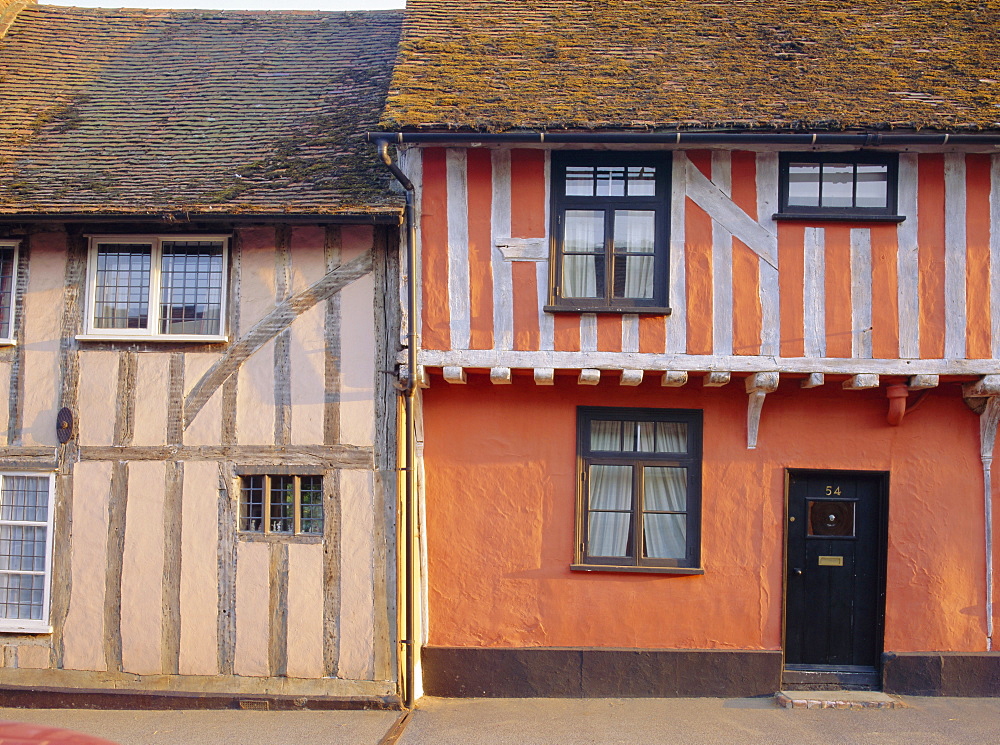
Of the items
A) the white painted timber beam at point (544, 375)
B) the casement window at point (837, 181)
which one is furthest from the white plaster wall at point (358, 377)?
the casement window at point (837, 181)

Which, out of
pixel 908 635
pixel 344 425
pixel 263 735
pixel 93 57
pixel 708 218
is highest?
pixel 93 57

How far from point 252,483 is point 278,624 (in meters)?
1.44

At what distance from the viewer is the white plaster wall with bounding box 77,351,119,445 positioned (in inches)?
324

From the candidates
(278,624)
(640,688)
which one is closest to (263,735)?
(278,624)

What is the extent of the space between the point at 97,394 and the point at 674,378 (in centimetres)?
589

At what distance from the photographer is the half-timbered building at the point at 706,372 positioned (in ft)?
25.3

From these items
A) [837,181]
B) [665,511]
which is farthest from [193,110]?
[837,181]

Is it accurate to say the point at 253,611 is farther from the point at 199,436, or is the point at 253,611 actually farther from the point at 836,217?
the point at 836,217

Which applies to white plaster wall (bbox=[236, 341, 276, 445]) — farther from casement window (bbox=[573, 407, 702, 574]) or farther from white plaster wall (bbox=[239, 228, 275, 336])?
casement window (bbox=[573, 407, 702, 574])

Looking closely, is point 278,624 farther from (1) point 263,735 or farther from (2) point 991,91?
Answer: (2) point 991,91

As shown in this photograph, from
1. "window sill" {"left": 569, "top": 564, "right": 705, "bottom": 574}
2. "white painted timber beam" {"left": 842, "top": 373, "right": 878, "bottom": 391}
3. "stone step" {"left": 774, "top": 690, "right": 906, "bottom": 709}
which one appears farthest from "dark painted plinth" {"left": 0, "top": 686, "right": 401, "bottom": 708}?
"white painted timber beam" {"left": 842, "top": 373, "right": 878, "bottom": 391}

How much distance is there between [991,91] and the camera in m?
8.05

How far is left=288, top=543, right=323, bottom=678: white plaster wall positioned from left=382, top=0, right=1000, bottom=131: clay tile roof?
4346 millimetres

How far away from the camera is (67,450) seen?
8.25 meters
